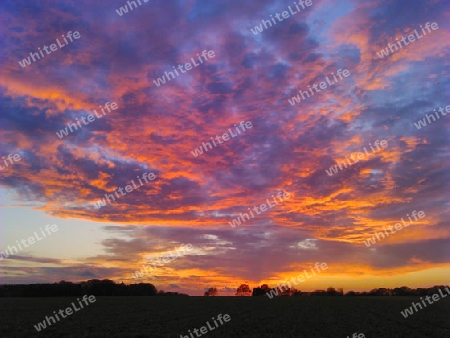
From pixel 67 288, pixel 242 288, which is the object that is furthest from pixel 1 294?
pixel 242 288

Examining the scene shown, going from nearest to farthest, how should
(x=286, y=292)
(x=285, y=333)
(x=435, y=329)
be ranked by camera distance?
(x=285, y=333) → (x=435, y=329) → (x=286, y=292)

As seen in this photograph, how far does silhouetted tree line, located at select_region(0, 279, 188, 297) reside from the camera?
12588cm

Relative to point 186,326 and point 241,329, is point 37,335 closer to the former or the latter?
point 186,326

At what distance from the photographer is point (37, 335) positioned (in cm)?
2575

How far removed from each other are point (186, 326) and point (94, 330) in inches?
284

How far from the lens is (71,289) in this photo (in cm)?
13362

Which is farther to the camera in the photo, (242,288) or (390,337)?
(242,288)

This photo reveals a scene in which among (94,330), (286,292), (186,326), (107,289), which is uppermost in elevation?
(107,289)

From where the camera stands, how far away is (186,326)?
3173 centimetres

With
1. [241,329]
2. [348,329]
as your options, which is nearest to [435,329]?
[348,329]

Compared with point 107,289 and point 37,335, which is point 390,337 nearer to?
point 37,335

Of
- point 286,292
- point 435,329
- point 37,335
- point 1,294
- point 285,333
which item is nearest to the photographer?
point 37,335

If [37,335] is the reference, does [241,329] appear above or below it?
below

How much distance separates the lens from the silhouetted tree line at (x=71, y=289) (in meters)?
126
